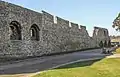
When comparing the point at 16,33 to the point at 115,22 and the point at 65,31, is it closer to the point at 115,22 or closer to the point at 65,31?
the point at 65,31

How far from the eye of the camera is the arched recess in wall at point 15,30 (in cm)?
2198

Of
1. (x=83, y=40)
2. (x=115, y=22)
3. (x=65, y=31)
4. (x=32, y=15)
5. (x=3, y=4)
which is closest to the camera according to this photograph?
(x=3, y=4)

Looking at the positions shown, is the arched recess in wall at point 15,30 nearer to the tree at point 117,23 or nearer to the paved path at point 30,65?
the paved path at point 30,65

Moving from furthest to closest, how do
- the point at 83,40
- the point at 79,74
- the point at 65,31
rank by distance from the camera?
the point at 83,40 < the point at 65,31 < the point at 79,74

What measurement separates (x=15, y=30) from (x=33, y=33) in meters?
3.57

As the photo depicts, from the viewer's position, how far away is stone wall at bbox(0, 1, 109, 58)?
814 inches

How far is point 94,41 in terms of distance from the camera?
4650cm

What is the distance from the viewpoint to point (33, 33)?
26.1m

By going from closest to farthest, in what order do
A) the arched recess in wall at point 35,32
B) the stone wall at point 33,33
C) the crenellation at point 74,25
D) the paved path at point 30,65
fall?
1. the paved path at point 30,65
2. the stone wall at point 33,33
3. the arched recess in wall at point 35,32
4. the crenellation at point 74,25

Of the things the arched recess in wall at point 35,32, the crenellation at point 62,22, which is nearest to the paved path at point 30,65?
the arched recess in wall at point 35,32

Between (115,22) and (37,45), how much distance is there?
32.1 metres

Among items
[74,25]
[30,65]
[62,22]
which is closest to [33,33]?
[62,22]

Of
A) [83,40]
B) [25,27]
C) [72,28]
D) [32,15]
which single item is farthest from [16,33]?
[83,40]

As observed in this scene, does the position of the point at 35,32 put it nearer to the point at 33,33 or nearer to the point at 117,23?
the point at 33,33
